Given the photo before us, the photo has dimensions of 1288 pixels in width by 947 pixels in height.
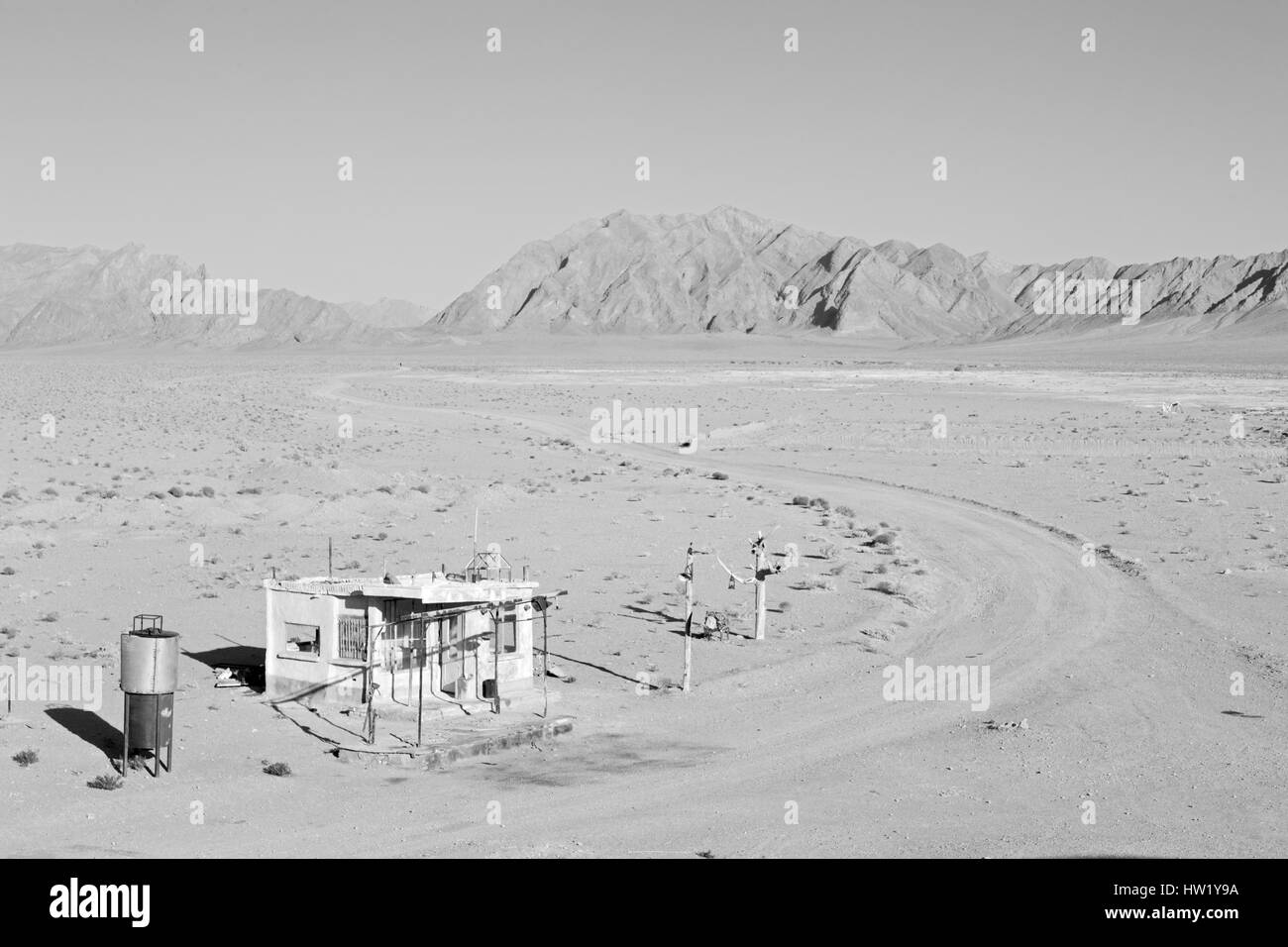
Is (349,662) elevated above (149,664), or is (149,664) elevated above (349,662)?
(149,664)

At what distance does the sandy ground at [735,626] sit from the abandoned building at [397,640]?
37.6 inches

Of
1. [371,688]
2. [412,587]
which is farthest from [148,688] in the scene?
[412,587]

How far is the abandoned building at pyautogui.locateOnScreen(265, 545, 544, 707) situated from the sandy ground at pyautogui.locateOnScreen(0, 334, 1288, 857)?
96 centimetres

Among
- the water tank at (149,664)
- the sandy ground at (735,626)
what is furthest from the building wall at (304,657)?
the water tank at (149,664)

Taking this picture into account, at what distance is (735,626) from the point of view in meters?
27.4

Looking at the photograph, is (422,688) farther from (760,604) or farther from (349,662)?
(760,604)

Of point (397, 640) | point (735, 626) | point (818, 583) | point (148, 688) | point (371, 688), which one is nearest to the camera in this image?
point (148, 688)

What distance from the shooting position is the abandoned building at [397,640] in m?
20.0

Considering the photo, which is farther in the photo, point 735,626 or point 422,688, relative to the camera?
point 735,626

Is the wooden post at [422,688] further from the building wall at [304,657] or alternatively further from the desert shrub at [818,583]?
the desert shrub at [818,583]

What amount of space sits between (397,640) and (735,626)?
350 inches

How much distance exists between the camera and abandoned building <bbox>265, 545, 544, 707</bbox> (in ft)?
65.7

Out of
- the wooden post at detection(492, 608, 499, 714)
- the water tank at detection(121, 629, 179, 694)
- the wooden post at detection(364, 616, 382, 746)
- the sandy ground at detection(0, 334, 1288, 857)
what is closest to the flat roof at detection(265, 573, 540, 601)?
the wooden post at detection(492, 608, 499, 714)
